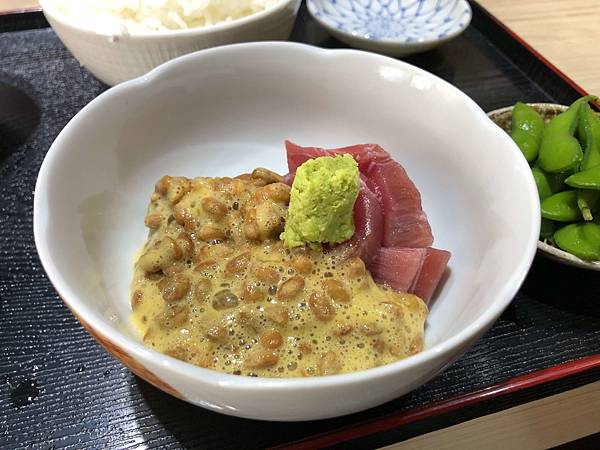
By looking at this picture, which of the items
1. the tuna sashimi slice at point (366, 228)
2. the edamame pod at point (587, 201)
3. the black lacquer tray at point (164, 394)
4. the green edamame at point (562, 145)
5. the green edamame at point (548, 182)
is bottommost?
the black lacquer tray at point (164, 394)

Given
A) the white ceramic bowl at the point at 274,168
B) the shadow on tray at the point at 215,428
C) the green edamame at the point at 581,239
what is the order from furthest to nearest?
1. the green edamame at the point at 581,239
2. the shadow on tray at the point at 215,428
3. the white ceramic bowl at the point at 274,168

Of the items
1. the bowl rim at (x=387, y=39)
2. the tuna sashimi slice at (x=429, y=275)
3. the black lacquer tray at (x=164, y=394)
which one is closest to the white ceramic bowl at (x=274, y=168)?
the tuna sashimi slice at (x=429, y=275)

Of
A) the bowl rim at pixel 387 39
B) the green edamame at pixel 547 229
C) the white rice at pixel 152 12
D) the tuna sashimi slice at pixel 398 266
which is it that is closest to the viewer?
the tuna sashimi slice at pixel 398 266

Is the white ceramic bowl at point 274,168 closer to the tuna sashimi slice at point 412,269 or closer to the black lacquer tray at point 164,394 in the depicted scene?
the tuna sashimi slice at point 412,269

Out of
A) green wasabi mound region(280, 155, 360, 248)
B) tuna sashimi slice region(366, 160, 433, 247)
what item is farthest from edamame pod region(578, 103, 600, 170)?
Answer: green wasabi mound region(280, 155, 360, 248)

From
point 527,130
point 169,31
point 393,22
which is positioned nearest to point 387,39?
point 393,22

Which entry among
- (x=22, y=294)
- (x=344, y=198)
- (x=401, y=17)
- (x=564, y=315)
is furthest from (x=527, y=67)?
(x=22, y=294)
